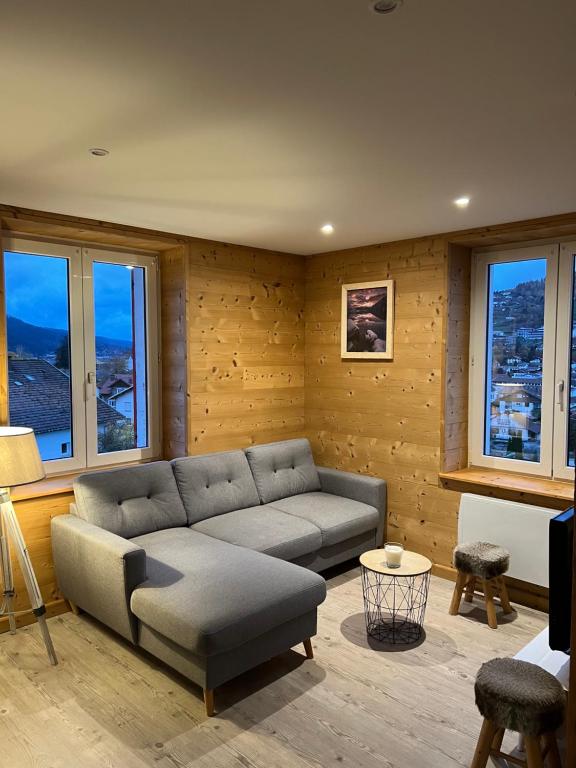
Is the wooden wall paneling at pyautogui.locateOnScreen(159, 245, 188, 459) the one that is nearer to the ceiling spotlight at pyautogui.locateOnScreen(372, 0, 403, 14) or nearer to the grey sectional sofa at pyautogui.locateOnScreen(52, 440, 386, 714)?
the grey sectional sofa at pyautogui.locateOnScreen(52, 440, 386, 714)

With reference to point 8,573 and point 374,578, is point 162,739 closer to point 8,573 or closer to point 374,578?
point 8,573

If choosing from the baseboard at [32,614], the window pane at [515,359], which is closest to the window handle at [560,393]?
the window pane at [515,359]

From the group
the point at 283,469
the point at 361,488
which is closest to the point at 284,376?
the point at 283,469

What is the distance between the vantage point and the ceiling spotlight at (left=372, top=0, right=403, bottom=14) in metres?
1.31

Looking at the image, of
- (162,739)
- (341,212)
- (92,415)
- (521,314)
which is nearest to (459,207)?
(341,212)

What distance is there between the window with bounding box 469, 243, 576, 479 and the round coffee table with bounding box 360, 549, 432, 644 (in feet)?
3.73

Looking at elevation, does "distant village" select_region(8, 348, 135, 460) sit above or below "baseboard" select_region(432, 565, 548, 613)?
above

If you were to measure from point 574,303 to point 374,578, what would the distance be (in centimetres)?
232

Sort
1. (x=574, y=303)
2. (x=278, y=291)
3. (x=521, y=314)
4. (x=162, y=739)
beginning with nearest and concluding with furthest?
1. (x=162, y=739)
2. (x=574, y=303)
3. (x=521, y=314)
4. (x=278, y=291)

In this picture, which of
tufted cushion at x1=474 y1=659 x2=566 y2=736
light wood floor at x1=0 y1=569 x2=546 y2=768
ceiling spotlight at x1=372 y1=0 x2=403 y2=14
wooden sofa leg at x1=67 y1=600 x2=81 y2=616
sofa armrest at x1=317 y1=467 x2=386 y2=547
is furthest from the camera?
sofa armrest at x1=317 y1=467 x2=386 y2=547

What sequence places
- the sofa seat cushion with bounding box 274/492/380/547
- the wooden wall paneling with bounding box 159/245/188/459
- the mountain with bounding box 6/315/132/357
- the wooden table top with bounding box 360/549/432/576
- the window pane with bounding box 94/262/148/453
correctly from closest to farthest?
the wooden table top with bounding box 360/549/432/576 < the mountain with bounding box 6/315/132/357 < the sofa seat cushion with bounding box 274/492/380/547 < the window pane with bounding box 94/262/148/453 < the wooden wall paneling with bounding box 159/245/188/459

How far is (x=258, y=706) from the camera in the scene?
8.66ft

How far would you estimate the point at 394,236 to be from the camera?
4172mm

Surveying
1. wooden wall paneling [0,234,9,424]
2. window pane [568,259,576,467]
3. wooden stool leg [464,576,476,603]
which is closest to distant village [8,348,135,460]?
wooden wall paneling [0,234,9,424]
